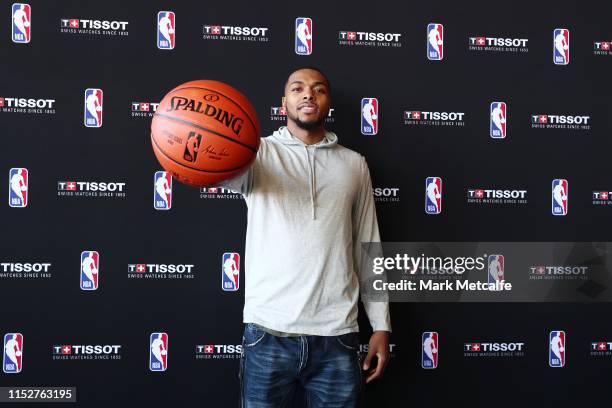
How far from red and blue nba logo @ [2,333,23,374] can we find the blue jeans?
35.2 inches

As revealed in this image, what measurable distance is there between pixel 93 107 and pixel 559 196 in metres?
1.84

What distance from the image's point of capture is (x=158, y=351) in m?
1.85

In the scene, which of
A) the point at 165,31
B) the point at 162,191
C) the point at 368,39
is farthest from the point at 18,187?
the point at 368,39

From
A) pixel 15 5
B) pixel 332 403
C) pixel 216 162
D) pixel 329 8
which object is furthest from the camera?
pixel 329 8

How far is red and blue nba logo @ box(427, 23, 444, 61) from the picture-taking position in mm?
1983

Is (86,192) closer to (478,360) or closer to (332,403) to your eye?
(332,403)

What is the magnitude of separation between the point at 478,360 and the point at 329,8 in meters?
1.49

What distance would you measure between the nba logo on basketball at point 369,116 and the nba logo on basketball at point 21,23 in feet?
4.10

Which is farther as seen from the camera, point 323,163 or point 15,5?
point 15,5

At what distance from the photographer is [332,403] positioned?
145cm

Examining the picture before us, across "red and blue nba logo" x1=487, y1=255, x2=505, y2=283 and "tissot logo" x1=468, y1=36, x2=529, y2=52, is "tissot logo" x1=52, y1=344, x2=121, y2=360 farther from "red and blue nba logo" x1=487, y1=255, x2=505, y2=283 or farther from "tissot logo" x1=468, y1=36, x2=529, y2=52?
"tissot logo" x1=468, y1=36, x2=529, y2=52

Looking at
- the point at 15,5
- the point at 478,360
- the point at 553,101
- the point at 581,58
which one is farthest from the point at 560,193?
the point at 15,5

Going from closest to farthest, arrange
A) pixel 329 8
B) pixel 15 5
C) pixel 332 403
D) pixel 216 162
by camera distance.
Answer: pixel 216 162 < pixel 332 403 < pixel 15 5 < pixel 329 8
